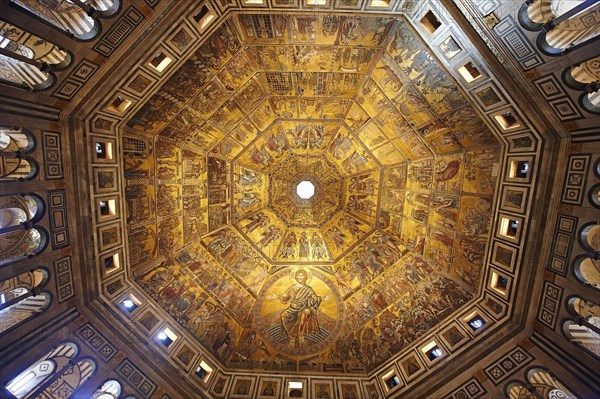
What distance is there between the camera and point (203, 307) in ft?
42.0

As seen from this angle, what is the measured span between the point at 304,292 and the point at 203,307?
5.08 meters

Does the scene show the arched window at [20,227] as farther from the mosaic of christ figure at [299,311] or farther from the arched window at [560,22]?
the arched window at [560,22]

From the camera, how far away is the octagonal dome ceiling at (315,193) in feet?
Answer: 31.7

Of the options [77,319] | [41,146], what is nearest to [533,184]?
[41,146]

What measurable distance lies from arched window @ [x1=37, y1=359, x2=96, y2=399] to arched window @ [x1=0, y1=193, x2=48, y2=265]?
12.1 feet

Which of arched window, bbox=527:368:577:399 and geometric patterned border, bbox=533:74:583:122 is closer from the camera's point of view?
geometric patterned border, bbox=533:74:583:122

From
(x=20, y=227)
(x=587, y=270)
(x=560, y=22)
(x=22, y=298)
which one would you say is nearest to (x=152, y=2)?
(x=20, y=227)

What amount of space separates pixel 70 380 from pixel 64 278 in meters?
2.95

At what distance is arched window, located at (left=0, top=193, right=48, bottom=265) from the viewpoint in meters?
6.86

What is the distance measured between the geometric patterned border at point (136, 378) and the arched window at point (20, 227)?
15.7 feet

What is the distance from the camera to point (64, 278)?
8.23 m

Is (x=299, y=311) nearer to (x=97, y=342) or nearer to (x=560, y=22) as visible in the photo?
(x=97, y=342)

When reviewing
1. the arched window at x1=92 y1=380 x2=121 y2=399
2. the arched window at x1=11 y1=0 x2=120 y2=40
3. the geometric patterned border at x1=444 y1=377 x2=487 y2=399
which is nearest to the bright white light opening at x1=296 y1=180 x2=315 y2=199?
the geometric patterned border at x1=444 y1=377 x2=487 y2=399

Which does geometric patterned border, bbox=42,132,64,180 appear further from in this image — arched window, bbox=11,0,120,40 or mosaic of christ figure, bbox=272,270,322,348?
mosaic of christ figure, bbox=272,270,322,348
